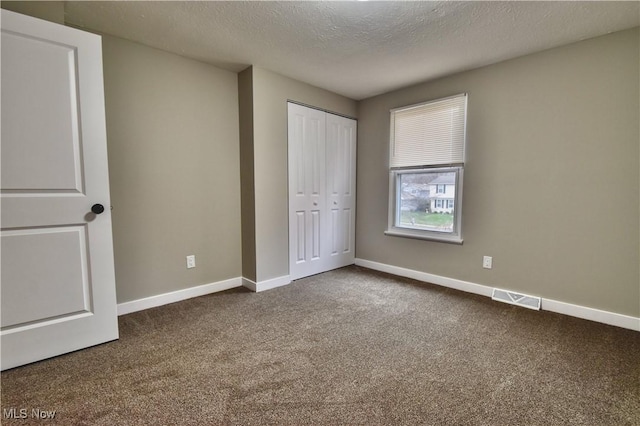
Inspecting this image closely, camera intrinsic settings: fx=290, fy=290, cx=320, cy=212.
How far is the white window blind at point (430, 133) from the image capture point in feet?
9.84

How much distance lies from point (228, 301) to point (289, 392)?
1.42 m

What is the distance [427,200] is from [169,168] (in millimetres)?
2716

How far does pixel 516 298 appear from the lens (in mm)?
2691

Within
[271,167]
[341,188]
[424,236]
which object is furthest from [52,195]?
[424,236]

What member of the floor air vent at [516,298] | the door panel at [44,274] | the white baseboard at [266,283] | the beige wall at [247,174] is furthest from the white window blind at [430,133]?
the door panel at [44,274]

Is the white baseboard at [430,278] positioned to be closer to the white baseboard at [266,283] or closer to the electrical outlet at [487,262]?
the electrical outlet at [487,262]

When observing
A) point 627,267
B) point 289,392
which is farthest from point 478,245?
point 289,392

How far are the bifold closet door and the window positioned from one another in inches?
23.3

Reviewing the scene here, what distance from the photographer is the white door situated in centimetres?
162

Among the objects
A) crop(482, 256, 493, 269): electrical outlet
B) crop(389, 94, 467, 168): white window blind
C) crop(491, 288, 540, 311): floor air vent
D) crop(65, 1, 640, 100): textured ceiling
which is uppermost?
crop(65, 1, 640, 100): textured ceiling

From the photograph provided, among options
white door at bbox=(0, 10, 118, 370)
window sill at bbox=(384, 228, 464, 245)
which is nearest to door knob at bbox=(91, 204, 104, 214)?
white door at bbox=(0, 10, 118, 370)

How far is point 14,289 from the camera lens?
1654 millimetres

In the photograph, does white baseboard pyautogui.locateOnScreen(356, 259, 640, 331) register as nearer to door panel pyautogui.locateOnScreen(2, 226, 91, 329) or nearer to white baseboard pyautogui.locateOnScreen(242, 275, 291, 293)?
white baseboard pyautogui.locateOnScreen(242, 275, 291, 293)

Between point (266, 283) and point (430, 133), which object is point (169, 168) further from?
point (430, 133)
